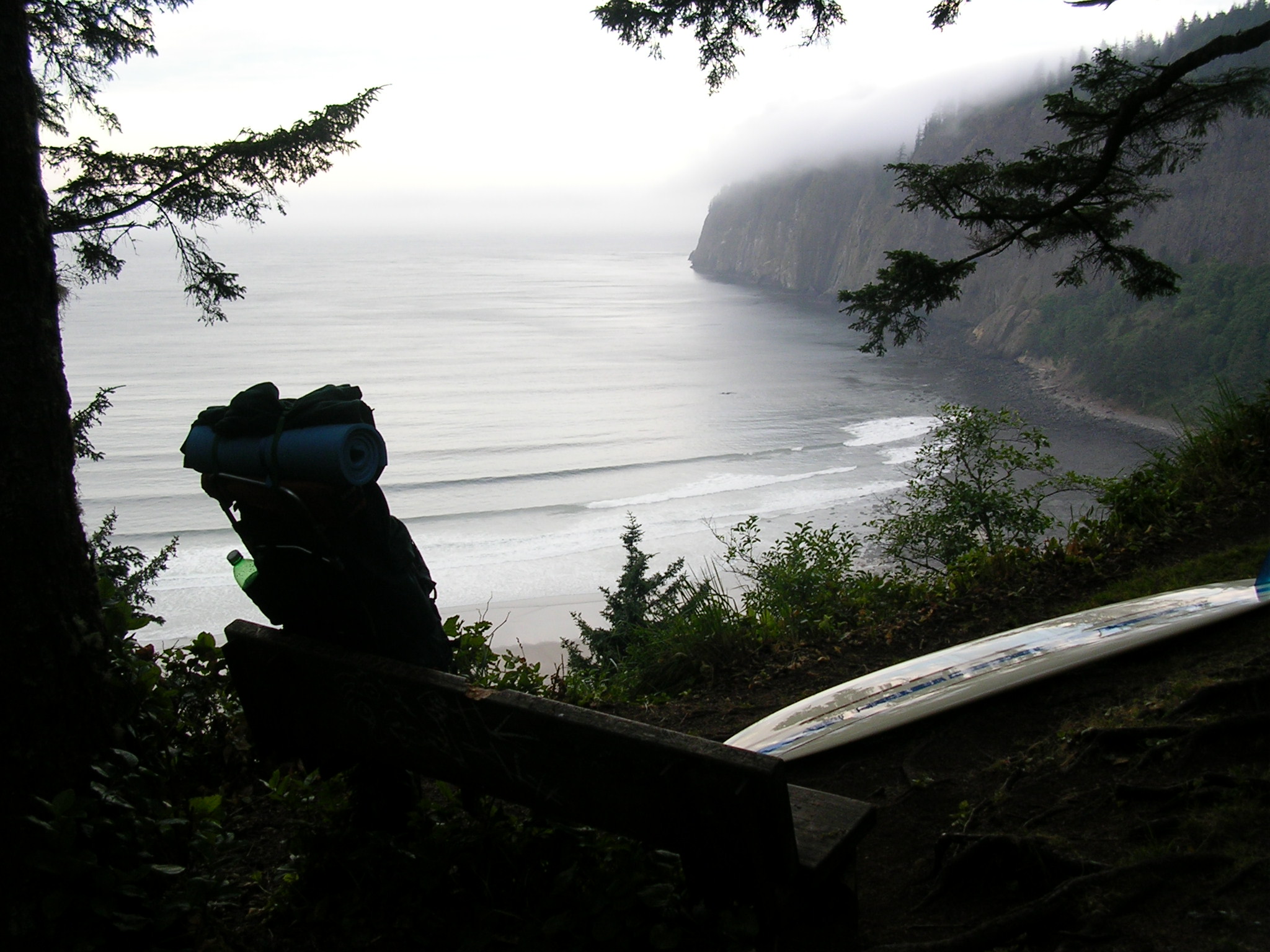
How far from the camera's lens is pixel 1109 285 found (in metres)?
74.1

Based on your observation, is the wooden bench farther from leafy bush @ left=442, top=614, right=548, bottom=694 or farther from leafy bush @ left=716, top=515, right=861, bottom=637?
leafy bush @ left=716, top=515, right=861, bottom=637

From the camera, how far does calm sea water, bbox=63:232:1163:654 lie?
1260 inches

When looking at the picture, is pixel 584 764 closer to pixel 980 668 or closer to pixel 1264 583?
pixel 980 668

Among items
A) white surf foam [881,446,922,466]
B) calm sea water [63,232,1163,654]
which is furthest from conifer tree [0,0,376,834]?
white surf foam [881,446,922,466]

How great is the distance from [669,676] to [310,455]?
3.46m

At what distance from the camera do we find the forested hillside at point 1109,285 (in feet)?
186

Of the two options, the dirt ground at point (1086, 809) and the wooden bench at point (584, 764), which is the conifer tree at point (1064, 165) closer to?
the dirt ground at point (1086, 809)

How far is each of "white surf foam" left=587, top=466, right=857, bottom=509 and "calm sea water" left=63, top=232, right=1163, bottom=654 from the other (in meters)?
0.14

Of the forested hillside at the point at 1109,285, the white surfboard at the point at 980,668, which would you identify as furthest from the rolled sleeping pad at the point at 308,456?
the forested hillside at the point at 1109,285

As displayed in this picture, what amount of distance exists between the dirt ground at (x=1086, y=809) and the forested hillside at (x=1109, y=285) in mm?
28891

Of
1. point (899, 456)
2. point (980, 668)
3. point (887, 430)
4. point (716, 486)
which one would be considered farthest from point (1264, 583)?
point (887, 430)

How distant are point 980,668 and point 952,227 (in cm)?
10407

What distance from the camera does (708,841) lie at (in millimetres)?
1757

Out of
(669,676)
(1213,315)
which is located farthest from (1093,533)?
(1213,315)
